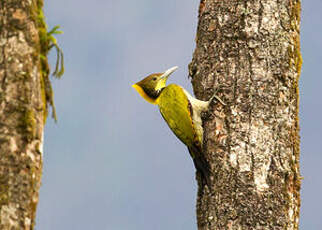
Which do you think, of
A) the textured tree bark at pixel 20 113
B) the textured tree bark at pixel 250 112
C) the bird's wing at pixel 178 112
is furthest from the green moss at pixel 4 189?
the bird's wing at pixel 178 112

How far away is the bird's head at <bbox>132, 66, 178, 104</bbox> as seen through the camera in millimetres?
8448

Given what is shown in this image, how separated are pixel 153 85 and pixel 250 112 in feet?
8.64

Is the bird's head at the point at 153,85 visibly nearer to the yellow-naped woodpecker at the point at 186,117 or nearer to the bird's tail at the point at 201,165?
the yellow-naped woodpecker at the point at 186,117

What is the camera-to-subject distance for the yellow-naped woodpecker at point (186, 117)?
20.7ft

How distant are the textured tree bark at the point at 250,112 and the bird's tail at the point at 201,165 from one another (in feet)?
0.23

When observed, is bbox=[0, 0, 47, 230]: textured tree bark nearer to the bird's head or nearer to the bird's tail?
the bird's tail

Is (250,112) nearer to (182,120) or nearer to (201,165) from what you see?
(201,165)

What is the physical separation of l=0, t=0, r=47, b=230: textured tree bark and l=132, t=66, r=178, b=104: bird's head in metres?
4.59

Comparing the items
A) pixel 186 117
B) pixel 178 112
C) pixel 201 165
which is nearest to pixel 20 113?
pixel 201 165

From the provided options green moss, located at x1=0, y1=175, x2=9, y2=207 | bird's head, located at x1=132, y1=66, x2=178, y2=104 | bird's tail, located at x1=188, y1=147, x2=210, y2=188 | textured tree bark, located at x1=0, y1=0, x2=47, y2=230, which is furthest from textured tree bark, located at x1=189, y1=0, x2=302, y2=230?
green moss, located at x1=0, y1=175, x2=9, y2=207

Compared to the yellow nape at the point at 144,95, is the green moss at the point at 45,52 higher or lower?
higher

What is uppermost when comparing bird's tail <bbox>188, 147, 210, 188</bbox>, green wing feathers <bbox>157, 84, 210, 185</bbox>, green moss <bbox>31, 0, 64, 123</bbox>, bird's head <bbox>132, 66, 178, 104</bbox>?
green moss <bbox>31, 0, 64, 123</bbox>

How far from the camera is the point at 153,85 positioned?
8.46 meters

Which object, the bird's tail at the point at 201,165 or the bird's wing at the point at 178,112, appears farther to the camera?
the bird's wing at the point at 178,112
